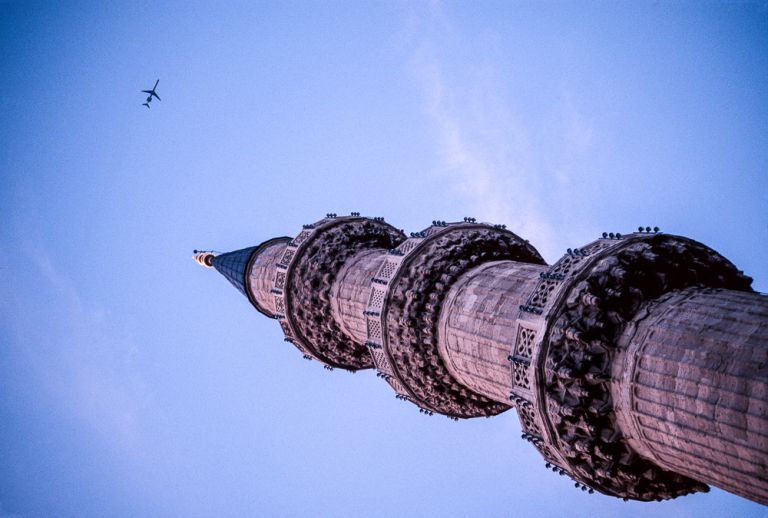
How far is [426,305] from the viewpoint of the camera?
52.6ft

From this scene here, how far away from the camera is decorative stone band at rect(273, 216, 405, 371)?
2198 centimetres

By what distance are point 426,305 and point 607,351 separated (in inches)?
267

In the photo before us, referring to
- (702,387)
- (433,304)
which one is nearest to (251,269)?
(433,304)

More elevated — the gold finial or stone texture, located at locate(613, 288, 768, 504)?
the gold finial

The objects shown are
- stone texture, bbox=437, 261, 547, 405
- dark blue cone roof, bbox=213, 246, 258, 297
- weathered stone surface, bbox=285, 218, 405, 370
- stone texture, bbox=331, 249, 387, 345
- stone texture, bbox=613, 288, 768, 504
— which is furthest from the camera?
dark blue cone roof, bbox=213, 246, 258, 297

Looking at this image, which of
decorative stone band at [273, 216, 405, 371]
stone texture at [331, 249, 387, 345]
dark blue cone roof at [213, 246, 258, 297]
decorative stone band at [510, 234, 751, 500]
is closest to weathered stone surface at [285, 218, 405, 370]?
decorative stone band at [273, 216, 405, 371]

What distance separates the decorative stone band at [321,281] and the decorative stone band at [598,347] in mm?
12011

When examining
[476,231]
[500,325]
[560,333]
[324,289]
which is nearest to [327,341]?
[324,289]

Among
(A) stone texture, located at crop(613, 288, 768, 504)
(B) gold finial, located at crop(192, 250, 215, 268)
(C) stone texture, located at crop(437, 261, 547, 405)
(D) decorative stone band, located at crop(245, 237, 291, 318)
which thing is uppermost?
(B) gold finial, located at crop(192, 250, 215, 268)

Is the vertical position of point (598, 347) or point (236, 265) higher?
point (236, 265)

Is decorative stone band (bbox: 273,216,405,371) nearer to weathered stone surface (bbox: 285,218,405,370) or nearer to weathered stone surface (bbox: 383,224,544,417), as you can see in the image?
weathered stone surface (bbox: 285,218,405,370)

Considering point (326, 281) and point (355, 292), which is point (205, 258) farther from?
point (355, 292)

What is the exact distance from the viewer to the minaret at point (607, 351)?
26.8ft

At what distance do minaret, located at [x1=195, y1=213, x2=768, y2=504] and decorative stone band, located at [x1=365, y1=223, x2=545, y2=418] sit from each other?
0.05 metres
